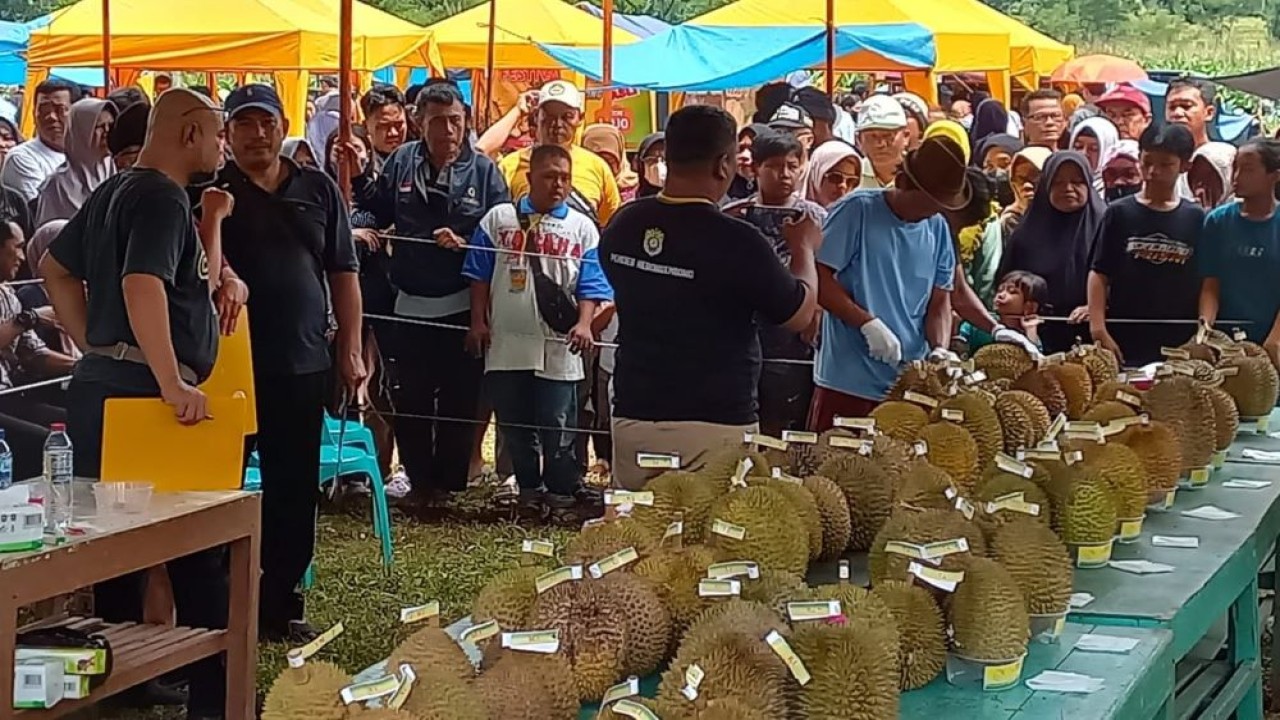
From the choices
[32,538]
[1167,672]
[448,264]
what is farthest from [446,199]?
[1167,672]

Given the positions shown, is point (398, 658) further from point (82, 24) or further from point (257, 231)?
point (82, 24)

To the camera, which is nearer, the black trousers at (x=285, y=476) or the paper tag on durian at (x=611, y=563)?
the paper tag on durian at (x=611, y=563)

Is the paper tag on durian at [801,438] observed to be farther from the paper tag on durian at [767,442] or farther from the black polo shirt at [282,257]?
the black polo shirt at [282,257]

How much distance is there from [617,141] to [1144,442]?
4.95m

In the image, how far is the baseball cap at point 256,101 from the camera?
14.6 feet

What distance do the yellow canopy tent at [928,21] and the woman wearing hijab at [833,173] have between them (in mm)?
4924

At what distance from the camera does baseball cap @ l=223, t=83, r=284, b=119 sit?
4441 millimetres

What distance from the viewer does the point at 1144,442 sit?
129 inches

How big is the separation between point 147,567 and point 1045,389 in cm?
203

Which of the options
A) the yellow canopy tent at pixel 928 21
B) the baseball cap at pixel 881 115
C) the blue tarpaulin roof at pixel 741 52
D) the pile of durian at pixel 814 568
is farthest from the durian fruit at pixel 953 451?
the yellow canopy tent at pixel 928 21

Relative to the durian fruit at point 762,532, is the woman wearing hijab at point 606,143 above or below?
above

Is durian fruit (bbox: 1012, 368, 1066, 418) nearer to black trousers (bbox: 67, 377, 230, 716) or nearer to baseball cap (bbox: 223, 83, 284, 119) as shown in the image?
black trousers (bbox: 67, 377, 230, 716)

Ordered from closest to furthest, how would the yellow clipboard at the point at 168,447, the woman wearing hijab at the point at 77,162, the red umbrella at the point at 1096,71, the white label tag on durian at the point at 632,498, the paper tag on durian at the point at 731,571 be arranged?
the paper tag on durian at the point at 731,571 < the white label tag on durian at the point at 632,498 < the yellow clipboard at the point at 168,447 < the woman wearing hijab at the point at 77,162 < the red umbrella at the point at 1096,71

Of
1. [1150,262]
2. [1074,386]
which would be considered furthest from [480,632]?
[1150,262]
